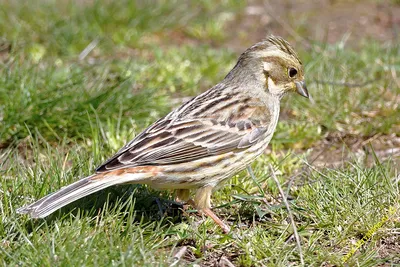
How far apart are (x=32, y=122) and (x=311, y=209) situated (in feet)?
9.63

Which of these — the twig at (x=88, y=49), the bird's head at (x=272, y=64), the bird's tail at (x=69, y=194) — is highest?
the bird's head at (x=272, y=64)

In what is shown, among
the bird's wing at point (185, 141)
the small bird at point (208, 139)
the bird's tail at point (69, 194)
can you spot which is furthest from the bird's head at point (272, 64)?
the bird's tail at point (69, 194)

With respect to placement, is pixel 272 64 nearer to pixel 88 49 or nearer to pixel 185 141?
pixel 185 141

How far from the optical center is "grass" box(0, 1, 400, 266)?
5156mm

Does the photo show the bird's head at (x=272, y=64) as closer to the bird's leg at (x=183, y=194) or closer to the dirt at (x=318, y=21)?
the bird's leg at (x=183, y=194)

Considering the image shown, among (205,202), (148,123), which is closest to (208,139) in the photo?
(205,202)

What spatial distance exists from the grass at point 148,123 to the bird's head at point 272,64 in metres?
0.69

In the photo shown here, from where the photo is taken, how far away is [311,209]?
574 cm

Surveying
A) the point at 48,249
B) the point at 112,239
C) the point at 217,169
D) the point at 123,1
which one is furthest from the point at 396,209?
the point at 123,1

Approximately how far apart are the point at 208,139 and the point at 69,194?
46.0 inches

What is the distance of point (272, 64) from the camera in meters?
6.17

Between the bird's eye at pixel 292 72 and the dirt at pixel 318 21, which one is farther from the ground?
the bird's eye at pixel 292 72

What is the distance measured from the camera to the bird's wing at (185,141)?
210 inches

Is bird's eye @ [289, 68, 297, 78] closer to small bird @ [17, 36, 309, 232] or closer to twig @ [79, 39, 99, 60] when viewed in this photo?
small bird @ [17, 36, 309, 232]
